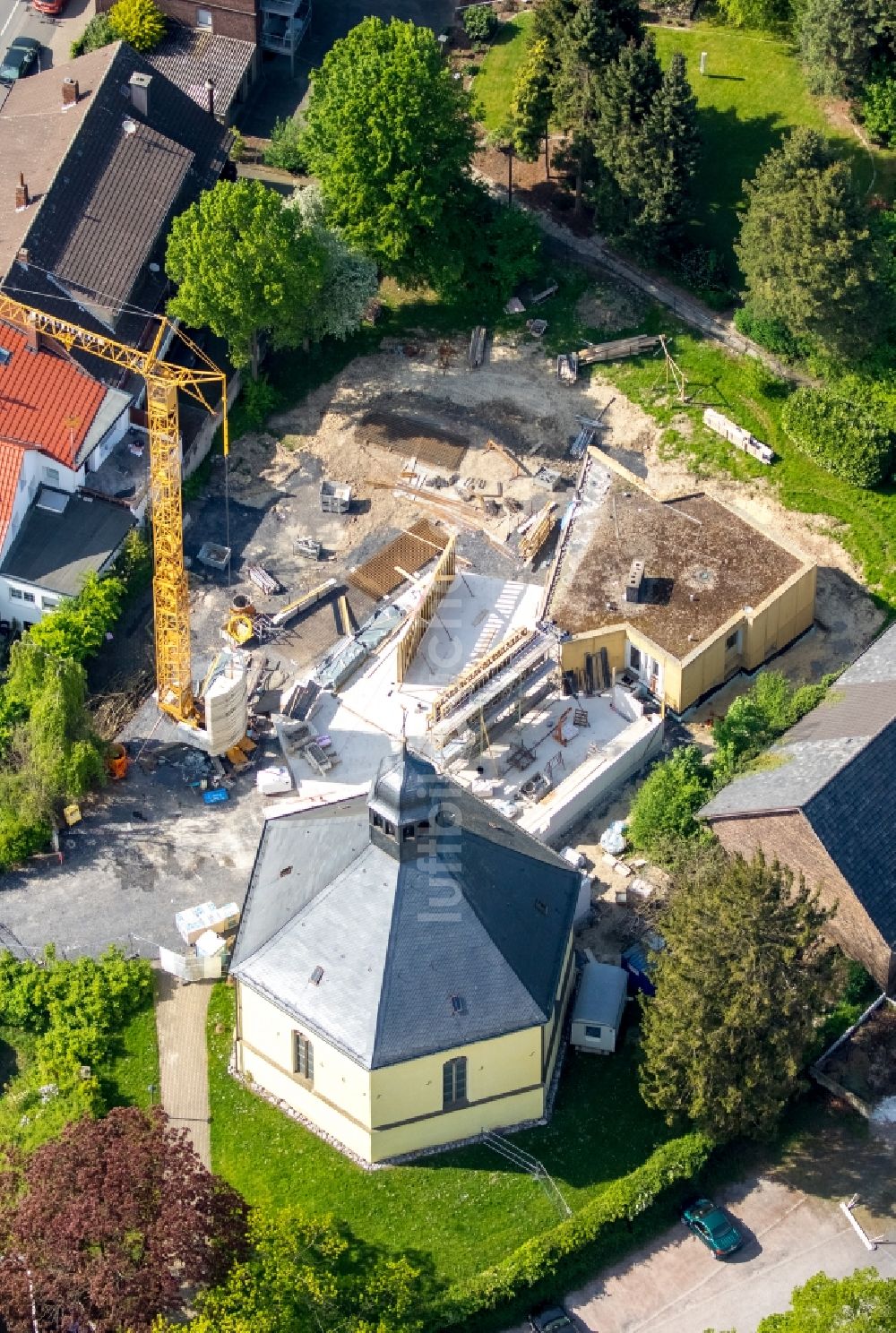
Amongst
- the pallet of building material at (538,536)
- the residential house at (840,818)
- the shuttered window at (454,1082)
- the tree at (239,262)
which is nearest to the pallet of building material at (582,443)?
the pallet of building material at (538,536)

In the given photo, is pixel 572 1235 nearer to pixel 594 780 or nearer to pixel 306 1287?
pixel 306 1287

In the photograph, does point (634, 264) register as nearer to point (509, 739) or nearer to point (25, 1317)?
point (509, 739)

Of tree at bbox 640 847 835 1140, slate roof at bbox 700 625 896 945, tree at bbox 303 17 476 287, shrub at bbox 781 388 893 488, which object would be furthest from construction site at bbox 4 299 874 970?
tree at bbox 640 847 835 1140

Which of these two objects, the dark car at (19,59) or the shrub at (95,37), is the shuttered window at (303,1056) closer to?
the shrub at (95,37)

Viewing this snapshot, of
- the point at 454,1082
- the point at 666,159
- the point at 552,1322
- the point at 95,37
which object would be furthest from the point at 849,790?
the point at 95,37

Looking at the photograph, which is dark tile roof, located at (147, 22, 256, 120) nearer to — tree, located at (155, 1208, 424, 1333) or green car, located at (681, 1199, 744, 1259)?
tree, located at (155, 1208, 424, 1333)

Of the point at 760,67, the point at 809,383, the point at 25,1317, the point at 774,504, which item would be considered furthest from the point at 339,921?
the point at 760,67

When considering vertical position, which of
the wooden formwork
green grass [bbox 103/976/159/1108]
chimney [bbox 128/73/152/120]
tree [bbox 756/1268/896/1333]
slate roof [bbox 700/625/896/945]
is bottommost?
green grass [bbox 103/976/159/1108]
